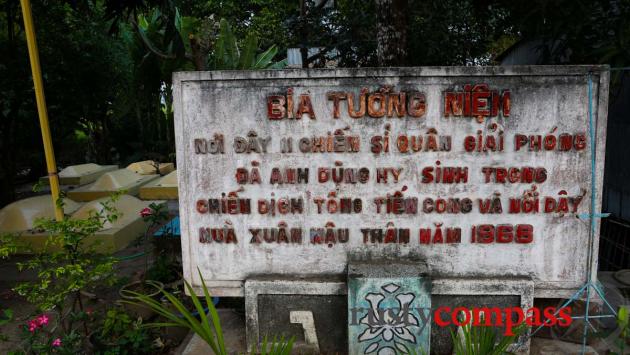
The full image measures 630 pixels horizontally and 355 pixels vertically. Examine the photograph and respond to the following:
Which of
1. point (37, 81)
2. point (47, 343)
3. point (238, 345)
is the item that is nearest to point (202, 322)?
point (238, 345)

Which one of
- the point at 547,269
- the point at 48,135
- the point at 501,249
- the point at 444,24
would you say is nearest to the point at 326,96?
the point at 501,249

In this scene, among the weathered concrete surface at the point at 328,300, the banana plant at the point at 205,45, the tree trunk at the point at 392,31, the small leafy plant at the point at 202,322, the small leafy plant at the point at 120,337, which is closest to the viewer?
the small leafy plant at the point at 202,322

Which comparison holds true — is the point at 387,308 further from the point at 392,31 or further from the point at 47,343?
the point at 392,31

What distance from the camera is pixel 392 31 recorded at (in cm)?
510

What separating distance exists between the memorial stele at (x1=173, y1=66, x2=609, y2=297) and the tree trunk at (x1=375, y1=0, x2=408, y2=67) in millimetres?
1964

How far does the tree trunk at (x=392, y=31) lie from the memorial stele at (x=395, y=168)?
1964mm

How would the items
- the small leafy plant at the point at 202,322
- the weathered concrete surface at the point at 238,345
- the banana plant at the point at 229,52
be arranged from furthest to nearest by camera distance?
the banana plant at the point at 229,52, the weathered concrete surface at the point at 238,345, the small leafy plant at the point at 202,322

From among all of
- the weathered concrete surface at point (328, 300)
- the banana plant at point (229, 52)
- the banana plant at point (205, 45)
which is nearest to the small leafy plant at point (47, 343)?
the weathered concrete surface at point (328, 300)

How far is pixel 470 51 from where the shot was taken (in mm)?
8906

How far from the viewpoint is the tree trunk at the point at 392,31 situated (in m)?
5.06

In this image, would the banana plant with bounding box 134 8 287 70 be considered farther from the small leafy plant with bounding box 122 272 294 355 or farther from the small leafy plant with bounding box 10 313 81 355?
the small leafy plant with bounding box 122 272 294 355

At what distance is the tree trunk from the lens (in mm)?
5059

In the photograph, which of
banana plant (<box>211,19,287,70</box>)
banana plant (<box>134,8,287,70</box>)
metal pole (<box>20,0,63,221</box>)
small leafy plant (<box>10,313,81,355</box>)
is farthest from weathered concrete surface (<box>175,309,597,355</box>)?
banana plant (<box>211,19,287,70</box>)

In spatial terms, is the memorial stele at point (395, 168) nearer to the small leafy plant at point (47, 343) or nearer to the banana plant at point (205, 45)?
the small leafy plant at point (47, 343)
